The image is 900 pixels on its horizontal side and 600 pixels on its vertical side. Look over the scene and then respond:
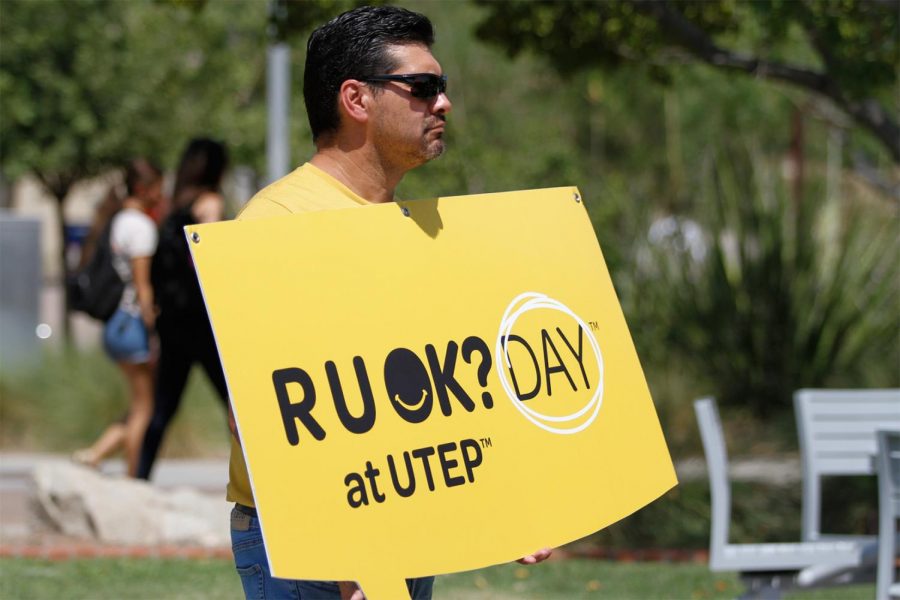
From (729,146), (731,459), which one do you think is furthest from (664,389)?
(729,146)

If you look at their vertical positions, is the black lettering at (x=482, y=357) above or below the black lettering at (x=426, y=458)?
above

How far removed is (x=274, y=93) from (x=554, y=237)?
10.2m

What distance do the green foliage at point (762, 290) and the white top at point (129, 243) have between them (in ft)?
12.6

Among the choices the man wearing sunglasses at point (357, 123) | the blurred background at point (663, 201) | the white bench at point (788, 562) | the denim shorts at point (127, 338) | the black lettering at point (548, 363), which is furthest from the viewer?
the denim shorts at point (127, 338)

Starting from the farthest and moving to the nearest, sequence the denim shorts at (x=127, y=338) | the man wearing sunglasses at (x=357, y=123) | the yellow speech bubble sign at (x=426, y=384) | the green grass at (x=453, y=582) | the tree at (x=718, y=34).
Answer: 1. the denim shorts at (x=127, y=338)
2. the tree at (x=718, y=34)
3. the green grass at (x=453, y=582)
4. the man wearing sunglasses at (x=357, y=123)
5. the yellow speech bubble sign at (x=426, y=384)

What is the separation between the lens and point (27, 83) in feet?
63.9

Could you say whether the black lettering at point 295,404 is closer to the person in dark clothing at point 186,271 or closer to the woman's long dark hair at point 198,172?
the person in dark clothing at point 186,271

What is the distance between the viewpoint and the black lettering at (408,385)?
288 cm

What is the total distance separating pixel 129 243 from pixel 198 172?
102 centimetres

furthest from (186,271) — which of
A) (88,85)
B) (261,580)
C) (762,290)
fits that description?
(88,85)

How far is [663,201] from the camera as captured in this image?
712 inches

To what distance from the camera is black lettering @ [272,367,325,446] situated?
8.96 ft

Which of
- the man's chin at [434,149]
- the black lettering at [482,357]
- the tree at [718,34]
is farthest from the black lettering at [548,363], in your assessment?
the tree at [718,34]

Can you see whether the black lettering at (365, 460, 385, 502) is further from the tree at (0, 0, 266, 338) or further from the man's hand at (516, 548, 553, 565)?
the tree at (0, 0, 266, 338)
